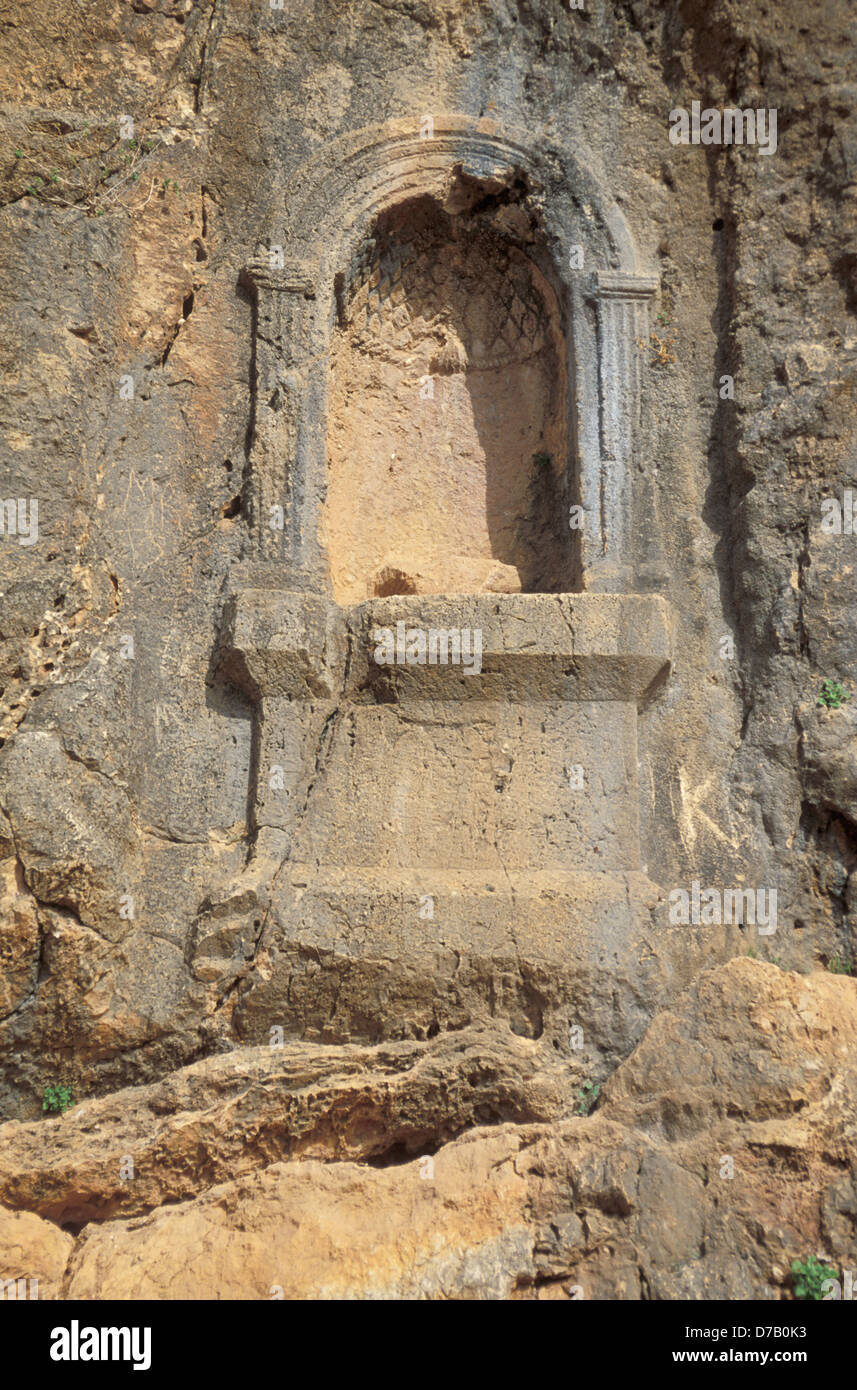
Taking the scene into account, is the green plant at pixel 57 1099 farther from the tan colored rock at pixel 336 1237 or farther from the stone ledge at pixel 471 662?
the stone ledge at pixel 471 662

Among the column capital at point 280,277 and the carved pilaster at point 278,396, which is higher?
the column capital at point 280,277

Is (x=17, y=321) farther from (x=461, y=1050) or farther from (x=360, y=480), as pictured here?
(x=461, y=1050)

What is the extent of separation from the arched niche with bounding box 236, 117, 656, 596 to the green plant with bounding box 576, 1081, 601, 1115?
2.27m

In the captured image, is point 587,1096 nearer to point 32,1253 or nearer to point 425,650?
point 425,650

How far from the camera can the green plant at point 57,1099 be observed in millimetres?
4230

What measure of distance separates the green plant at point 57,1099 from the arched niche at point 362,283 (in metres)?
2.44

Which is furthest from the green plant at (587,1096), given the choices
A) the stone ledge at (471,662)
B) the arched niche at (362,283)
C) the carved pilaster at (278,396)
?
the carved pilaster at (278,396)

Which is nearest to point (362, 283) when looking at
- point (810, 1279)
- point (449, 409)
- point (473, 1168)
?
point (449, 409)

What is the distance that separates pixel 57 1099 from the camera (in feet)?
13.9

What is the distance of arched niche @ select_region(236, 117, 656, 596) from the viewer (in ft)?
16.7

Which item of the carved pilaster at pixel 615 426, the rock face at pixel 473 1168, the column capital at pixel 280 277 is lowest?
the rock face at pixel 473 1168

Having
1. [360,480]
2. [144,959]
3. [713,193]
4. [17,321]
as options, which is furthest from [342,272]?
[144,959]

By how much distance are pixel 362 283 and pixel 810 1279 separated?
4954 millimetres

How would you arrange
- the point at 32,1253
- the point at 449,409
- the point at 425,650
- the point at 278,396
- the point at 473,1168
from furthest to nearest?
the point at 449,409 → the point at 278,396 → the point at 425,650 → the point at 473,1168 → the point at 32,1253
